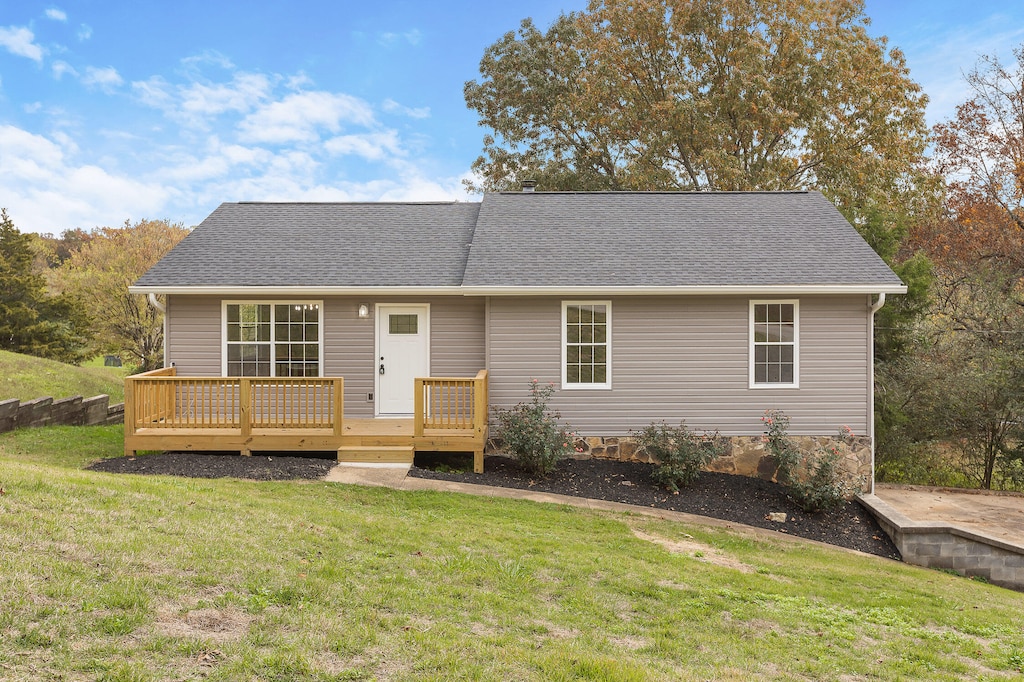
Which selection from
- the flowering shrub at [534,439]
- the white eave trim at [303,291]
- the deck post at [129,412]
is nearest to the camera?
the deck post at [129,412]

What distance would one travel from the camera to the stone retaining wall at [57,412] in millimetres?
10414

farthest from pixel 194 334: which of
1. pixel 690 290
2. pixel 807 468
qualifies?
pixel 807 468

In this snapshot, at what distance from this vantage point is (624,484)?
29.7 feet

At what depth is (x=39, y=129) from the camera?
22422 millimetres

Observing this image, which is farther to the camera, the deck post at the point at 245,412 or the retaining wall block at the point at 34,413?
the retaining wall block at the point at 34,413

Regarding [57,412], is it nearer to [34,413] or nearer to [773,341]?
[34,413]

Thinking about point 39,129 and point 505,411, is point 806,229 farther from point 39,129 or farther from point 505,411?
point 39,129

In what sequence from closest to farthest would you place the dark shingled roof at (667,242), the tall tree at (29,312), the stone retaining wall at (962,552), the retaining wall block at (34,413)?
1. the stone retaining wall at (962,552)
2. the dark shingled roof at (667,242)
3. the retaining wall block at (34,413)
4. the tall tree at (29,312)

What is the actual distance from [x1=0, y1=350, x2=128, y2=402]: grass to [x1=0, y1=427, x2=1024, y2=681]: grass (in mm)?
9665

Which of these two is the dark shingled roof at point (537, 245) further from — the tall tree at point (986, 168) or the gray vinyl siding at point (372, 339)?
the tall tree at point (986, 168)

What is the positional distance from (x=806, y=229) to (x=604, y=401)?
16.8 ft

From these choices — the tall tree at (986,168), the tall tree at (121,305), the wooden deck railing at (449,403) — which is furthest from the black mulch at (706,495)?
the tall tree at (121,305)

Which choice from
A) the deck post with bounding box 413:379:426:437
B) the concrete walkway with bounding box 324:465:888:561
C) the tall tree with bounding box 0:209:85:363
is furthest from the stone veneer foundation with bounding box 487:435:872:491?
the tall tree with bounding box 0:209:85:363

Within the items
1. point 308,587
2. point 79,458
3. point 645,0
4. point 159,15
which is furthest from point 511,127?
point 308,587
